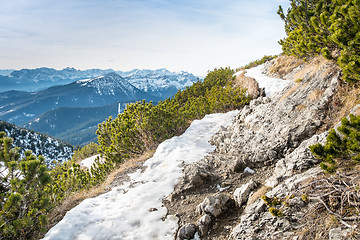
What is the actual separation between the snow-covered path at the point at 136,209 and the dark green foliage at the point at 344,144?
451 cm

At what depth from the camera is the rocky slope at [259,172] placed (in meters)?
4.99

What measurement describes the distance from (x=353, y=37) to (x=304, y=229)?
17.5 feet

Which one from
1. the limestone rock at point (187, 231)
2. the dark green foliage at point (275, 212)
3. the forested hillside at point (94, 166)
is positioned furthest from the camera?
the forested hillside at point (94, 166)

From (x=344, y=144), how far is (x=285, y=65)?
18.1 meters

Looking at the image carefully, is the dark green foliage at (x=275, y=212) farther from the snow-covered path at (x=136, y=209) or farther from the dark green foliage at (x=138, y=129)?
the dark green foliage at (x=138, y=129)

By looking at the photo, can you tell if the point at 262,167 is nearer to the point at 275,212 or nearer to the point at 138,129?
the point at 275,212

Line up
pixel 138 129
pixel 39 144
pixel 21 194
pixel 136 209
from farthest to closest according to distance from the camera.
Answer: pixel 39 144
pixel 138 129
pixel 136 209
pixel 21 194

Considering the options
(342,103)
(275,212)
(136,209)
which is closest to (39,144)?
(136,209)

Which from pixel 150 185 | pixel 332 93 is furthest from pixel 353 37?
pixel 150 185

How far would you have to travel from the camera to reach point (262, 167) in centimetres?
754

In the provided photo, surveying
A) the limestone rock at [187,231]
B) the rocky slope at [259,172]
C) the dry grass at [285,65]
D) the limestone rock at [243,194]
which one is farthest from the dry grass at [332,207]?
the dry grass at [285,65]

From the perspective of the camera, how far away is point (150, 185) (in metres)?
8.27

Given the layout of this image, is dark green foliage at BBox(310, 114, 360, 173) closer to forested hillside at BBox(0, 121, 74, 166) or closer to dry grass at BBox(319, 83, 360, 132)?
dry grass at BBox(319, 83, 360, 132)

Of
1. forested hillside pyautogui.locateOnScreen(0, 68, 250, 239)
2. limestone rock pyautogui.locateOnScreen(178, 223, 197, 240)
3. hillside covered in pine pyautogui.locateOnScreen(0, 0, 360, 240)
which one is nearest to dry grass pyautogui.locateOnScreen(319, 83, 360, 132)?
hillside covered in pine pyautogui.locateOnScreen(0, 0, 360, 240)
